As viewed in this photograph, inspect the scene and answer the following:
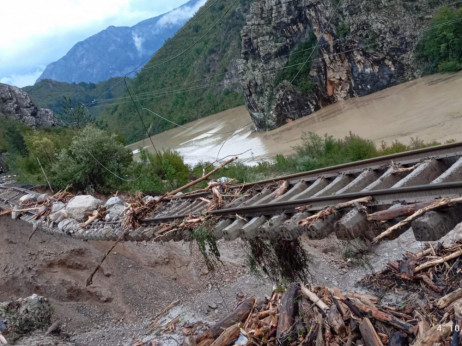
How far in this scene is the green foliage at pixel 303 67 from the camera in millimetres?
59500

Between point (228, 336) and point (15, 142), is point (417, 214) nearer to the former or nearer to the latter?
point (228, 336)

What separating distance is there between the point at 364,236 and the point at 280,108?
56.6 metres

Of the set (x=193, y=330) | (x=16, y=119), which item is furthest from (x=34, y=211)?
(x=16, y=119)

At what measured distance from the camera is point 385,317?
5.28 m

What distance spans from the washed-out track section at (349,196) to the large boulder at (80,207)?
429 centimetres

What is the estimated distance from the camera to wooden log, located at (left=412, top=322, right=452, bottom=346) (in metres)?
4.31

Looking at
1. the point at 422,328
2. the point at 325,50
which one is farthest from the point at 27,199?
the point at 325,50

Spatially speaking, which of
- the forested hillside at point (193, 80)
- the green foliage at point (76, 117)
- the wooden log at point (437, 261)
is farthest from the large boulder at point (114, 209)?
the forested hillside at point (193, 80)

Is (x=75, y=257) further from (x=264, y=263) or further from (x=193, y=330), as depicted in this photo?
(x=264, y=263)

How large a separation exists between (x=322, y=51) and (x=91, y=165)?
4603 centimetres

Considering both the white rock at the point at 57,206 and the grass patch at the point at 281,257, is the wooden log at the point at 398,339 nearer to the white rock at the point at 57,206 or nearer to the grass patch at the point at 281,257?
the grass patch at the point at 281,257

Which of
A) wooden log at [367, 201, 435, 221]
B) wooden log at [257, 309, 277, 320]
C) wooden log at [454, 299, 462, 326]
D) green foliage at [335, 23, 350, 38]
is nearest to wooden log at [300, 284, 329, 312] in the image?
wooden log at [257, 309, 277, 320]

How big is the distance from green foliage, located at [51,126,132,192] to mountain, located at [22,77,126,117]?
10883 cm

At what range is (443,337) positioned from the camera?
429cm
